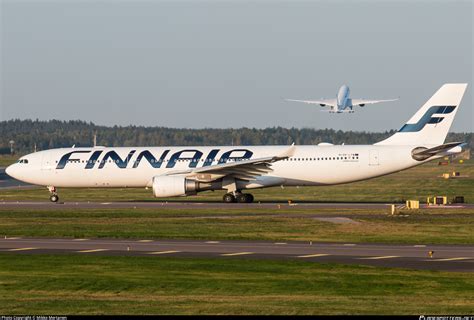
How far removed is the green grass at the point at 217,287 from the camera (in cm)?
2036

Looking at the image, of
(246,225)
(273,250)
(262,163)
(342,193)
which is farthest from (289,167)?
(273,250)

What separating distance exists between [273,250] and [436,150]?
25.9m

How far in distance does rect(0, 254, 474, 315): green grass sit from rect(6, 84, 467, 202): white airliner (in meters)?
26.9

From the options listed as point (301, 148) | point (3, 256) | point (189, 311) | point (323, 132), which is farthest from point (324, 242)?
point (323, 132)

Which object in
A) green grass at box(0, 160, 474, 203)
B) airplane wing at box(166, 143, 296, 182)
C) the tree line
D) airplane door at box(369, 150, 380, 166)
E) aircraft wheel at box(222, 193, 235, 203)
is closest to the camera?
airplane wing at box(166, 143, 296, 182)

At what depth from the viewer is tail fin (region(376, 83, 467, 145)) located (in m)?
56.8

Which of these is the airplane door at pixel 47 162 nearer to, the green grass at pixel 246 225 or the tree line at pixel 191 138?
the green grass at pixel 246 225

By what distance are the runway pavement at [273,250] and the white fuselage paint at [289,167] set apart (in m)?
22.7

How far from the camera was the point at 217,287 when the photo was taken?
23516 millimetres

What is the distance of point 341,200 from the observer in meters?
62.4

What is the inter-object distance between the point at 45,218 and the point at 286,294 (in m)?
26.1

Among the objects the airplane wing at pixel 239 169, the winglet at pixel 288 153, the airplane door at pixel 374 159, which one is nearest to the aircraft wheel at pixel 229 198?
the airplane wing at pixel 239 169

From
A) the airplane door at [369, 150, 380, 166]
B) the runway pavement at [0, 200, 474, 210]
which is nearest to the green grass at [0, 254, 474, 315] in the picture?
the runway pavement at [0, 200, 474, 210]

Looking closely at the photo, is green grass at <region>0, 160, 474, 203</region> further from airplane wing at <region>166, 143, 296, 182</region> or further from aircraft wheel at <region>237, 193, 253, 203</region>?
airplane wing at <region>166, 143, 296, 182</region>
